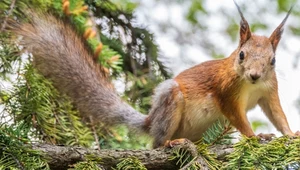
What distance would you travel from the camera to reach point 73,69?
2.71m

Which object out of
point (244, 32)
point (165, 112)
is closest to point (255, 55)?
point (244, 32)

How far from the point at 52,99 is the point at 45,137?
0.80 ft

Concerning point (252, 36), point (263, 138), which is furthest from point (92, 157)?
point (252, 36)

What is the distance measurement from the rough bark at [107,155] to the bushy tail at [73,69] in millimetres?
737

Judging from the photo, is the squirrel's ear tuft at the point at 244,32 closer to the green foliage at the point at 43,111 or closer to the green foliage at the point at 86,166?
the green foliage at the point at 43,111

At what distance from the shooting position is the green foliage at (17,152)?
68.3 inches

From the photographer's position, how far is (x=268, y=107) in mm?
2596

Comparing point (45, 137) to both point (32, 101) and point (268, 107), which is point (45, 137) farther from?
point (268, 107)

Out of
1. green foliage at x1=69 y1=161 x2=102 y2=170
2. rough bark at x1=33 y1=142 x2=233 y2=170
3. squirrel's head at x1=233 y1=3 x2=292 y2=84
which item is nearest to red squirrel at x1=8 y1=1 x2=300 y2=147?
squirrel's head at x1=233 y1=3 x2=292 y2=84

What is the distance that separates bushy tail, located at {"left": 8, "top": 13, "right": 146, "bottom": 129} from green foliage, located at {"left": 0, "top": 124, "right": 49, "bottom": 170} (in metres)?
0.71

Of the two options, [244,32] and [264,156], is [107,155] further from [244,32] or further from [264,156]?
[244,32]

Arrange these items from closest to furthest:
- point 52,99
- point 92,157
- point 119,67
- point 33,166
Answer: point 33,166 → point 92,157 → point 52,99 → point 119,67

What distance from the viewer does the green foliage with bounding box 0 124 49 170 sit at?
174cm

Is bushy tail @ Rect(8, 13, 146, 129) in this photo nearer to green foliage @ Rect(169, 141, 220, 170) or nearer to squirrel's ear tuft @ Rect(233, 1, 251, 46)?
squirrel's ear tuft @ Rect(233, 1, 251, 46)
